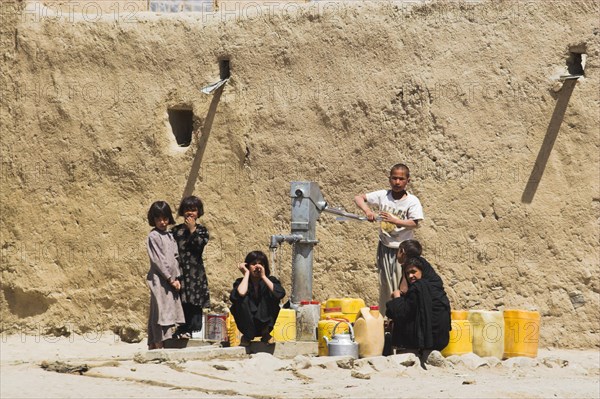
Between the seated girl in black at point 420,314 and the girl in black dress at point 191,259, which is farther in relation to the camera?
the girl in black dress at point 191,259

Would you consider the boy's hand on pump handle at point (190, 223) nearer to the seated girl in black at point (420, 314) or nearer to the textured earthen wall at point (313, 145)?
the seated girl in black at point (420, 314)

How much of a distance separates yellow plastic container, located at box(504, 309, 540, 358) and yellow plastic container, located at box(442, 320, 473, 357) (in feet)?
1.29

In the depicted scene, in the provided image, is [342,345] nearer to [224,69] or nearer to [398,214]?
[398,214]

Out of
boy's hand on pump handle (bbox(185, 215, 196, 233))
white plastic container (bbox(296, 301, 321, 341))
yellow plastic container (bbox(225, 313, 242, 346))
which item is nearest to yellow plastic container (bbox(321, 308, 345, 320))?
white plastic container (bbox(296, 301, 321, 341))

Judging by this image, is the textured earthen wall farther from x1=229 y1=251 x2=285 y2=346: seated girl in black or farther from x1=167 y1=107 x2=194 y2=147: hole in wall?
x1=229 y1=251 x2=285 y2=346: seated girl in black

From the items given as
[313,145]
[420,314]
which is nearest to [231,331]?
[420,314]

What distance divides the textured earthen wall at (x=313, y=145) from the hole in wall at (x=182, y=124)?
4.5 inches

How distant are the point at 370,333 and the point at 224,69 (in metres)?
3.56

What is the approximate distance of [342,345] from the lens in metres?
8.52

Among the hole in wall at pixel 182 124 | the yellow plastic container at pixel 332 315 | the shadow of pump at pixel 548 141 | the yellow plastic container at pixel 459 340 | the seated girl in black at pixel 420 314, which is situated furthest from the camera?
the hole in wall at pixel 182 124

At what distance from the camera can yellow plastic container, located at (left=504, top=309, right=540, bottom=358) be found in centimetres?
912

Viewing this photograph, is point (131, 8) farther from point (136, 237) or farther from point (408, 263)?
point (408, 263)

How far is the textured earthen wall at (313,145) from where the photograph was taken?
33.0ft

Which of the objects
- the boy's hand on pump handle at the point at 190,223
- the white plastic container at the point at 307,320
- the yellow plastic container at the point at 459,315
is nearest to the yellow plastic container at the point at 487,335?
the yellow plastic container at the point at 459,315
